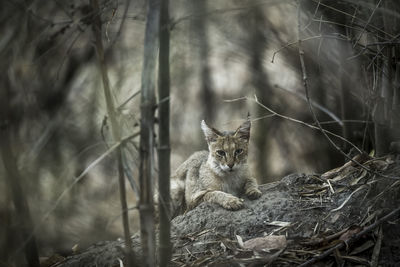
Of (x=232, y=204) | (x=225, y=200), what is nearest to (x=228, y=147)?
(x=225, y=200)

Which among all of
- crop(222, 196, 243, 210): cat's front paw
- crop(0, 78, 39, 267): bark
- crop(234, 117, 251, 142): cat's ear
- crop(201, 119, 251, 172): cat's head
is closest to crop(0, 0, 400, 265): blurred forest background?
crop(0, 78, 39, 267): bark

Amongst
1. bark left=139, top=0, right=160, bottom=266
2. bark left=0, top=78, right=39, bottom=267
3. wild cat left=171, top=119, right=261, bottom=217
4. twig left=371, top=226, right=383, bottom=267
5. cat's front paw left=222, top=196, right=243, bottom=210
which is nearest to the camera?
bark left=139, top=0, right=160, bottom=266

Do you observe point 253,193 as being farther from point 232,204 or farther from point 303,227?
point 303,227

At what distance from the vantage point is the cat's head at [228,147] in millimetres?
5293

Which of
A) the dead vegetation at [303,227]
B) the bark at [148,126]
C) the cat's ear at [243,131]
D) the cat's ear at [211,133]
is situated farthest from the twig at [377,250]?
the cat's ear at [211,133]

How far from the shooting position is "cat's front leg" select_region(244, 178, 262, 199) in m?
4.76

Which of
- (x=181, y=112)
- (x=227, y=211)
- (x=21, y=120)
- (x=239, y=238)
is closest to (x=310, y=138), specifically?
(x=181, y=112)

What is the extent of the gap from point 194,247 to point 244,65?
12.8 feet

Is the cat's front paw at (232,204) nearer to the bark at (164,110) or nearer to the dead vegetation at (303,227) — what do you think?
the dead vegetation at (303,227)

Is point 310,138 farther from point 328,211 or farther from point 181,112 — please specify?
point 328,211

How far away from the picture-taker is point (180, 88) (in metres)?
6.96

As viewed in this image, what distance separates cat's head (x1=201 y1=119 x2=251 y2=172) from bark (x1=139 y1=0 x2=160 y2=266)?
9.37ft

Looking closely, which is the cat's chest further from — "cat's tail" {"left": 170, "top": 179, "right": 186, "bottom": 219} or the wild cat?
"cat's tail" {"left": 170, "top": 179, "right": 186, "bottom": 219}

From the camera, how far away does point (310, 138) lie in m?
7.18
